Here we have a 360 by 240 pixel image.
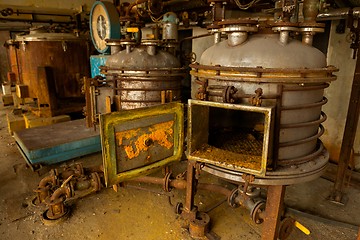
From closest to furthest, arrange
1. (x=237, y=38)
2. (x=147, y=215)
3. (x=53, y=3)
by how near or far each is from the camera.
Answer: (x=237, y=38) < (x=147, y=215) < (x=53, y=3)

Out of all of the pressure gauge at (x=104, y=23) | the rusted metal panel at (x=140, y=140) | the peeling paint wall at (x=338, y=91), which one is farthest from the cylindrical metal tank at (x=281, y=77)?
the pressure gauge at (x=104, y=23)

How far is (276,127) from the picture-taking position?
1.96 meters

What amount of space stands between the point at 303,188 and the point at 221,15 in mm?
2638

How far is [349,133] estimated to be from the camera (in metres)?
3.07

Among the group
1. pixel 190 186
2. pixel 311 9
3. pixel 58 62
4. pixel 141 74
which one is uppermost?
pixel 311 9

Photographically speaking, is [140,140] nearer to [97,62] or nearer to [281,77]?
[281,77]

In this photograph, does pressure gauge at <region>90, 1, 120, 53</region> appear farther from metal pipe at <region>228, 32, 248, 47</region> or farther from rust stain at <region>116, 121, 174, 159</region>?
metal pipe at <region>228, 32, 248, 47</region>

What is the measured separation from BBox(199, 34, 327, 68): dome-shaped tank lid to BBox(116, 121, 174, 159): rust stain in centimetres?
85

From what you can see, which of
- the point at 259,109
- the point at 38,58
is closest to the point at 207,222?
the point at 259,109

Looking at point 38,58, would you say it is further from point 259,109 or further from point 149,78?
point 259,109

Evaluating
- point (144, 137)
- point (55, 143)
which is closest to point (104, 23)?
point (55, 143)

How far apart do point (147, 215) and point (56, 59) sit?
13.9 feet

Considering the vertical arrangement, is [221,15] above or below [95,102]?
above

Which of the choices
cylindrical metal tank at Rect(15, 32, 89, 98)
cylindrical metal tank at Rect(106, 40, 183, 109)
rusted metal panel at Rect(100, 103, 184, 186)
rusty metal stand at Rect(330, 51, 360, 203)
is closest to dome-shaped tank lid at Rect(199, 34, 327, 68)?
rusted metal panel at Rect(100, 103, 184, 186)
